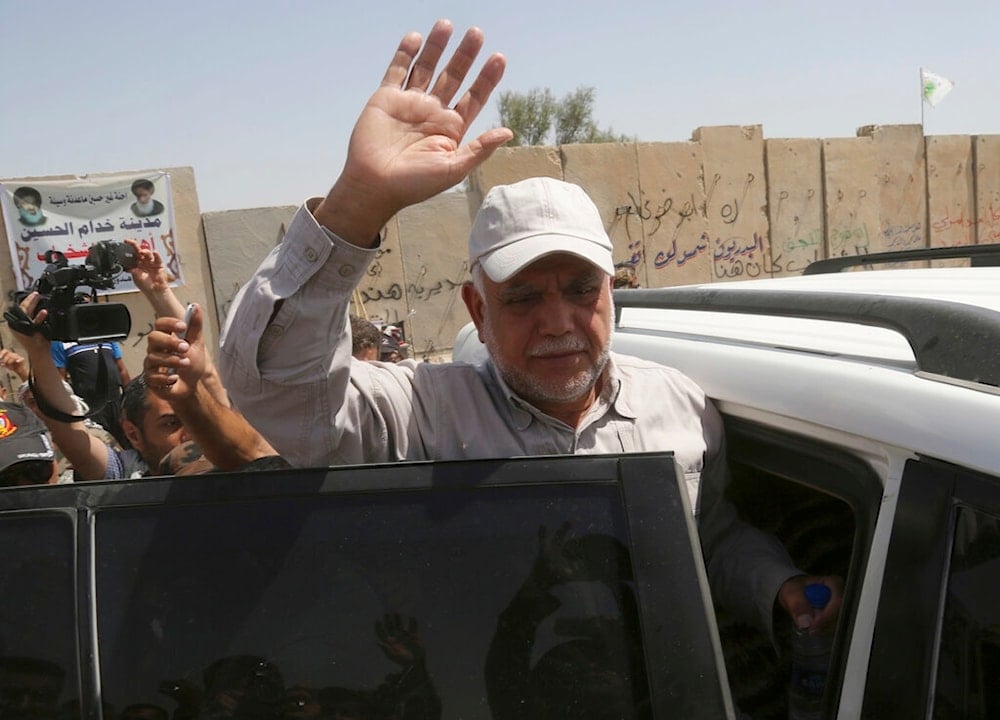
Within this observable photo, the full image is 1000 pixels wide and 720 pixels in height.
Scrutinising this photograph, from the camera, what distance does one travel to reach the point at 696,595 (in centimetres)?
114

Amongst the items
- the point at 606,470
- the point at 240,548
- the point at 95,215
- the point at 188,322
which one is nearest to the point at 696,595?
the point at 606,470

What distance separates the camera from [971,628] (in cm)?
109

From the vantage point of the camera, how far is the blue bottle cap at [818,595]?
1487mm

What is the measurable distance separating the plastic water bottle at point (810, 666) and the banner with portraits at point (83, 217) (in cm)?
828

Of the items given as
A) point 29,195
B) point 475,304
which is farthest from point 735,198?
point 475,304

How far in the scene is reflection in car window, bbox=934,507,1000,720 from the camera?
3.54ft

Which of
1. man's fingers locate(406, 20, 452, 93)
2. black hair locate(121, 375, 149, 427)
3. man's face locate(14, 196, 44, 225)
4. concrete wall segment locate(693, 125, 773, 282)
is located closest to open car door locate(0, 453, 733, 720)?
man's fingers locate(406, 20, 452, 93)

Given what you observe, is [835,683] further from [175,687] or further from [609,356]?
[175,687]

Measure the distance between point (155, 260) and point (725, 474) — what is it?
196cm

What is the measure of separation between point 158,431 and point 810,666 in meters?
2.30

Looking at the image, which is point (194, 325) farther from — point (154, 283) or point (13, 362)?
point (13, 362)

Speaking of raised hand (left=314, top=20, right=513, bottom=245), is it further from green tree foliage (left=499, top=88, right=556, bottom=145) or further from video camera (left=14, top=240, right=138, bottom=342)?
green tree foliage (left=499, top=88, right=556, bottom=145)

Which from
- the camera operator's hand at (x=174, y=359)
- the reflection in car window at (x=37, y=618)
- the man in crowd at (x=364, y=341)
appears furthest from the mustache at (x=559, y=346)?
the man in crowd at (x=364, y=341)

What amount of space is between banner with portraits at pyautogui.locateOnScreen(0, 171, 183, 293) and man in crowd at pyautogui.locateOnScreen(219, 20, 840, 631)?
25.0 ft
